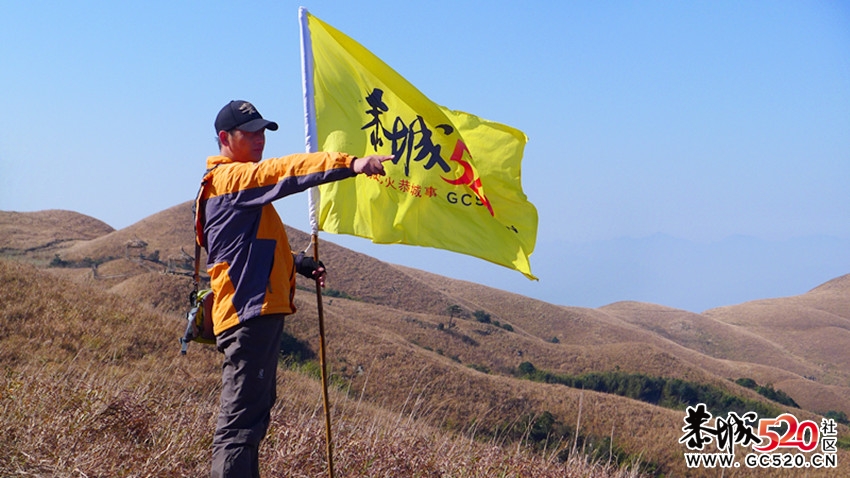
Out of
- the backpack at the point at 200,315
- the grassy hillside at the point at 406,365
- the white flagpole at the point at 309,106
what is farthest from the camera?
the grassy hillside at the point at 406,365

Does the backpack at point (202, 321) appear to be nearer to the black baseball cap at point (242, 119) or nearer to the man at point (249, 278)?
the man at point (249, 278)

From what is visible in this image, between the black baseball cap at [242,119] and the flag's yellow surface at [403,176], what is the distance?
5.08 feet

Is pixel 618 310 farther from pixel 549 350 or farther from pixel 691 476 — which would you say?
pixel 691 476

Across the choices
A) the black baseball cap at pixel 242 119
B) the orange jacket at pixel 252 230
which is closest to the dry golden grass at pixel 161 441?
the orange jacket at pixel 252 230

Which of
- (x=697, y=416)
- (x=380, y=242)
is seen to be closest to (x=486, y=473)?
(x=380, y=242)

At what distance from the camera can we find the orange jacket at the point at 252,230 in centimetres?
438

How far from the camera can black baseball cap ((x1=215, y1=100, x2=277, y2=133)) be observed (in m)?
4.73

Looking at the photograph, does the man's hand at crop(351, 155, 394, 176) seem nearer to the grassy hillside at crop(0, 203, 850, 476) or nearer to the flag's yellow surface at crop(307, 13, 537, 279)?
the flag's yellow surface at crop(307, 13, 537, 279)

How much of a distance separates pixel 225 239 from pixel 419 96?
2893 millimetres

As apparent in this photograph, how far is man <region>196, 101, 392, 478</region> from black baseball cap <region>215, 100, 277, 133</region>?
0.26m

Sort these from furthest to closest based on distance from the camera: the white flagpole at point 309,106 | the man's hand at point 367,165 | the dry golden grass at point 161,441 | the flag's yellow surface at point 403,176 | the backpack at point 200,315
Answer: the flag's yellow surface at point 403,176 → the white flagpole at point 309,106 → the dry golden grass at point 161,441 → the backpack at point 200,315 → the man's hand at point 367,165

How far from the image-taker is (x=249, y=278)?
447 centimetres

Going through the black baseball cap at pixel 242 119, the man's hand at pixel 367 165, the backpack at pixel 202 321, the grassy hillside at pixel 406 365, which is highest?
the black baseball cap at pixel 242 119

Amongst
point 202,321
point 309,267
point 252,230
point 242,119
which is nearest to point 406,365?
point 309,267
